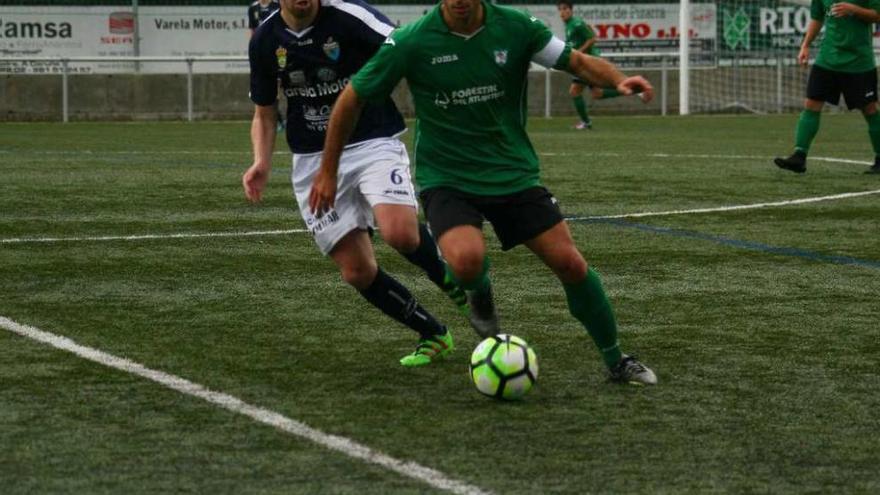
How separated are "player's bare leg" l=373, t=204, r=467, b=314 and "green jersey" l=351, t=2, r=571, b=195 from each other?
42cm

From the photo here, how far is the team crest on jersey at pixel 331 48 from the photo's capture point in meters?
7.23

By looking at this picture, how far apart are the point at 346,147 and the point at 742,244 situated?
4.32 metres

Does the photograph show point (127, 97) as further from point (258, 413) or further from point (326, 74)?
point (258, 413)

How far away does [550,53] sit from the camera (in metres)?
6.49

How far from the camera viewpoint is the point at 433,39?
6461mm

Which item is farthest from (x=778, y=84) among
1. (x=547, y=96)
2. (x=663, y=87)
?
(x=547, y=96)

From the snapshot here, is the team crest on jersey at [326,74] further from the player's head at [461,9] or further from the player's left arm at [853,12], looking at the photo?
the player's left arm at [853,12]

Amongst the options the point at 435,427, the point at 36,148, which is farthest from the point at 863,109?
the point at 435,427

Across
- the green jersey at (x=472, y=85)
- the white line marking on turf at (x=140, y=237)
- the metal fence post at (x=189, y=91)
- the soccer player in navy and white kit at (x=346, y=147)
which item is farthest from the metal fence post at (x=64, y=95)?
the green jersey at (x=472, y=85)

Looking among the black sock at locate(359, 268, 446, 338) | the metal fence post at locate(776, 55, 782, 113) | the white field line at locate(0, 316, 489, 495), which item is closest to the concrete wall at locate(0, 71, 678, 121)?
the metal fence post at locate(776, 55, 782, 113)

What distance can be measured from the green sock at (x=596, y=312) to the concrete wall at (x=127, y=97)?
23.6 meters

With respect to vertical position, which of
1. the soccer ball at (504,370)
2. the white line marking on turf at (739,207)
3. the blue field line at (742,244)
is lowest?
the white line marking on turf at (739,207)

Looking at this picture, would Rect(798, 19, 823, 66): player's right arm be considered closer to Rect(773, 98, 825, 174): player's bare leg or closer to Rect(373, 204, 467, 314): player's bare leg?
Rect(773, 98, 825, 174): player's bare leg

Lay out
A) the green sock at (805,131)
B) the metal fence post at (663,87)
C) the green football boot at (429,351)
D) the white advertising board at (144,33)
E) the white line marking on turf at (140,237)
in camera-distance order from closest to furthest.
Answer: the green football boot at (429,351)
the white line marking on turf at (140,237)
the green sock at (805,131)
the white advertising board at (144,33)
the metal fence post at (663,87)
